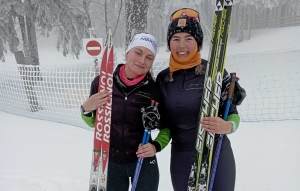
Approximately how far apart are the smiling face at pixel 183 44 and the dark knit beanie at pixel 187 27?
3 centimetres

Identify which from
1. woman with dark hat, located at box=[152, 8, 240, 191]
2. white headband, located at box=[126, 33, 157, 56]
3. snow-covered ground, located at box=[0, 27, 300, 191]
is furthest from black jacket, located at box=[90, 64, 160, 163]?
snow-covered ground, located at box=[0, 27, 300, 191]

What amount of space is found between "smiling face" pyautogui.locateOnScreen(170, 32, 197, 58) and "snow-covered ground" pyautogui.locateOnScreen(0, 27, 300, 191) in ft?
7.67

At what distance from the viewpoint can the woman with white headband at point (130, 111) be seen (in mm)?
1949

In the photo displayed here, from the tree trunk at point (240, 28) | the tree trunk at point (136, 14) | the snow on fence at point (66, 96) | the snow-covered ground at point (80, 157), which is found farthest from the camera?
the tree trunk at point (240, 28)

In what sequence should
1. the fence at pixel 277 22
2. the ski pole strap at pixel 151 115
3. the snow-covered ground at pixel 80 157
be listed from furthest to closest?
1. the fence at pixel 277 22
2. the snow-covered ground at pixel 80 157
3. the ski pole strap at pixel 151 115

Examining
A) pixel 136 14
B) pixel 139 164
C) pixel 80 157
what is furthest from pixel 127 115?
pixel 136 14

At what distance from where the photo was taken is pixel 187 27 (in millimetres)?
1829

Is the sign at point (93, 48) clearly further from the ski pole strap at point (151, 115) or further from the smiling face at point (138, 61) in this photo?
the ski pole strap at point (151, 115)

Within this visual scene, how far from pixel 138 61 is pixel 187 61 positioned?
37cm

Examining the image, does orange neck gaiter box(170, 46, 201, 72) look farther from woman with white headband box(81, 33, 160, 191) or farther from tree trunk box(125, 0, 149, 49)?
tree trunk box(125, 0, 149, 49)

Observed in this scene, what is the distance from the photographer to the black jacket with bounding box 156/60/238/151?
185 cm

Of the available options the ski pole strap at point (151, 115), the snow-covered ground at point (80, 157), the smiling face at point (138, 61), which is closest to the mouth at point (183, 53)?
the smiling face at point (138, 61)

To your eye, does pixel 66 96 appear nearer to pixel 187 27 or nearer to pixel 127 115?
pixel 127 115

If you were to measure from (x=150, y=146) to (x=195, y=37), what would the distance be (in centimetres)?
87
